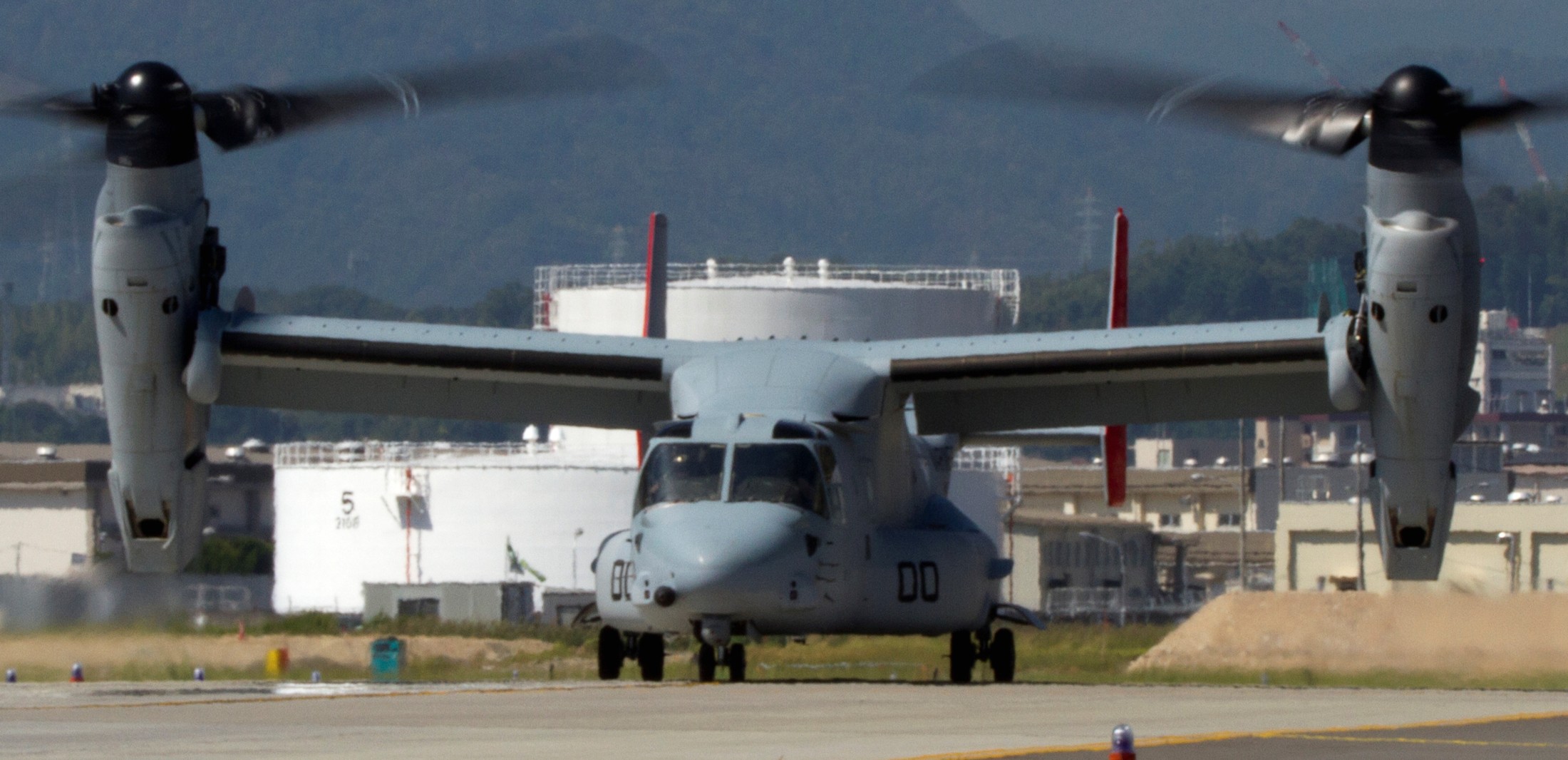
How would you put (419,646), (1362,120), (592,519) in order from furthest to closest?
(592,519), (419,646), (1362,120)

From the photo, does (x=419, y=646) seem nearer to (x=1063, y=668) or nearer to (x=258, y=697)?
(x=1063, y=668)

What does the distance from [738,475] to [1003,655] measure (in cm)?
571

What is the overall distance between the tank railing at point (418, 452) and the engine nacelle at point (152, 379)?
36.5 metres

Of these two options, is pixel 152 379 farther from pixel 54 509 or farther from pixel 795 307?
pixel 54 509

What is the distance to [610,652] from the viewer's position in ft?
78.0

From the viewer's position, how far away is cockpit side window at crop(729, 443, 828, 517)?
2067 cm

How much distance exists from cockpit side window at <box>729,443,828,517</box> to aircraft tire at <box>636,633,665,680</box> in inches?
117

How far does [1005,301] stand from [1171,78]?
40263 mm

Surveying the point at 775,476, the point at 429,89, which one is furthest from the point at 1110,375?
the point at 429,89

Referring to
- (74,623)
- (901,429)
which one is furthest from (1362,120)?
(74,623)

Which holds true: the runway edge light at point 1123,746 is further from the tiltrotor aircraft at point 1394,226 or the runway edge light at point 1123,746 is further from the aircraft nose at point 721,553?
the tiltrotor aircraft at point 1394,226

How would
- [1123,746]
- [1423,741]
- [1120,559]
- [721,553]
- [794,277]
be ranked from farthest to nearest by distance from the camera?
[1120,559]
[794,277]
[721,553]
[1423,741]
[1123,746]

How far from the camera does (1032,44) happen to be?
21.0m

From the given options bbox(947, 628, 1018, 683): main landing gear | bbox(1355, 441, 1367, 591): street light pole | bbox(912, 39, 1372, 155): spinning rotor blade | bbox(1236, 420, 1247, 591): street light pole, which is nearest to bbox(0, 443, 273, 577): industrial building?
bbox(1236, 420, 1247, 591): street light pole
